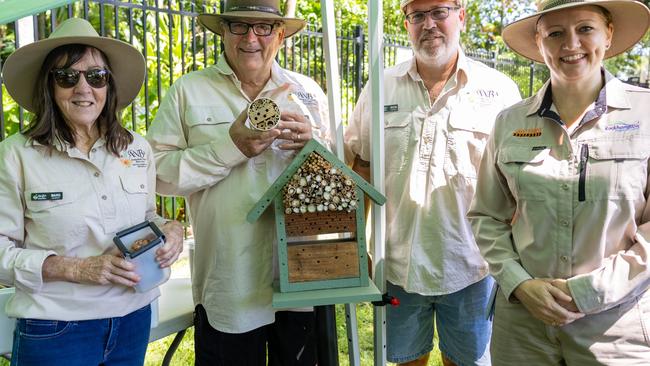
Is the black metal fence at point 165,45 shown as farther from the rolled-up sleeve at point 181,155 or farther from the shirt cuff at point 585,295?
the shirt cuff at point 585,295

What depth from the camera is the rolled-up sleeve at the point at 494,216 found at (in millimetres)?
1903

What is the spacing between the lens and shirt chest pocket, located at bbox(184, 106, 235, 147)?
2.23 meters

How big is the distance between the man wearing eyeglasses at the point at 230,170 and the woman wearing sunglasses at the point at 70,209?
27 centimetres

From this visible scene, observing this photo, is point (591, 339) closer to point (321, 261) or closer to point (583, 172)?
point (583, 172)

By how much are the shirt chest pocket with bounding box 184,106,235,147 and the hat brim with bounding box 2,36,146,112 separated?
0.24 m

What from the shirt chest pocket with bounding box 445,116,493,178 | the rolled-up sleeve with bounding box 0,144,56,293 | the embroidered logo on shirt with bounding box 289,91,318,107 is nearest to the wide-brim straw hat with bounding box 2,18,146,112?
the rolled-up sleeve with bounding box 0,144,56,293

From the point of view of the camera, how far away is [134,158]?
198 centimetres

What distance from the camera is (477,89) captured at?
2449mm

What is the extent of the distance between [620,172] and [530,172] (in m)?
0.26

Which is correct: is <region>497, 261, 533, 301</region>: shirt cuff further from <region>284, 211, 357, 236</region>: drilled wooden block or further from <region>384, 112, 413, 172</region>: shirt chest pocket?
<region>384, 112, 413, 172</region>: shirt chest pocket

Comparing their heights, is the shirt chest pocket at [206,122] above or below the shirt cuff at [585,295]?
above

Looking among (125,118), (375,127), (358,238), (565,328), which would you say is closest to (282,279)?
(358,238)

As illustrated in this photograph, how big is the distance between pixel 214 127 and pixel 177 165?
→ 8.7 inches

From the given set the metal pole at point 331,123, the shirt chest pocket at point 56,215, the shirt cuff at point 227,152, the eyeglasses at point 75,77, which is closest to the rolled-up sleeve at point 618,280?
the metal pole at point 331,123
